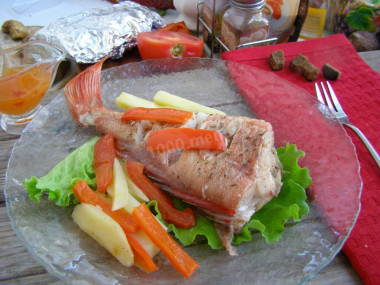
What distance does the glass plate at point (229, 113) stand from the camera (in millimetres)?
1317

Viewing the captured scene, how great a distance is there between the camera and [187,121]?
5.61ft

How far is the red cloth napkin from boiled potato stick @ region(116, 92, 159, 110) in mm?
905

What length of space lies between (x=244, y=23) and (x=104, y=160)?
1632 millimetres

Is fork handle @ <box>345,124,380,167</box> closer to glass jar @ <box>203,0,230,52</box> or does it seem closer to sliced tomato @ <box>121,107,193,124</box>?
sliced tomato @ <box>121,107,193,124</box>

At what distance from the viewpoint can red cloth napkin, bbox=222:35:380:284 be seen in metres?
1.48

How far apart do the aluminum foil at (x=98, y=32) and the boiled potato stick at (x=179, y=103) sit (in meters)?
1.25

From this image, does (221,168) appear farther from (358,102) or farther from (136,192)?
(358,102)

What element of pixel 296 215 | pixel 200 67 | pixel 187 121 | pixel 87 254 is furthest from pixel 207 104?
pixel 87 254

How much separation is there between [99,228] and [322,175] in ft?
3.65

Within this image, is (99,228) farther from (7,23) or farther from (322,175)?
(7,23)

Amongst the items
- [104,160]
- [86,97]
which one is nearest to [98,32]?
[86,97]

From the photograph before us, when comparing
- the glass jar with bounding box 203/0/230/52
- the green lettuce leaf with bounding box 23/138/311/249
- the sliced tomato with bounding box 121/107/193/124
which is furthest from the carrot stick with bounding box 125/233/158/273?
the glass jar with bounding box 203/0/230/52

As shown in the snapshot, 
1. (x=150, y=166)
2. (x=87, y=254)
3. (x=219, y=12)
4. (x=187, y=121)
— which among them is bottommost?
(x=87, y=254)

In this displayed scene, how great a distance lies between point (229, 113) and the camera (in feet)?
7.12
